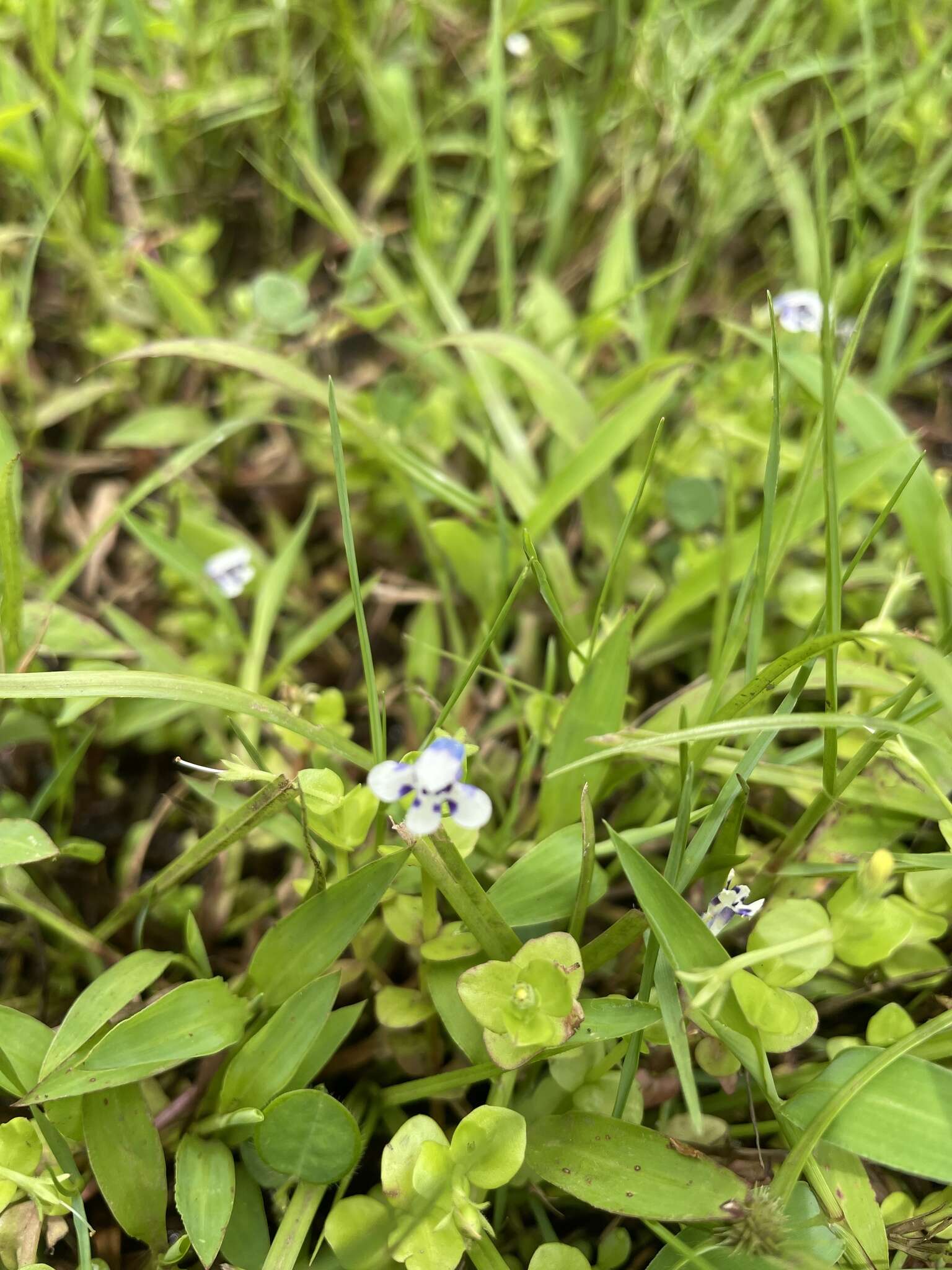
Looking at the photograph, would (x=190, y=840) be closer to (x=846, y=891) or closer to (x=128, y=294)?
(x=846, y=891)

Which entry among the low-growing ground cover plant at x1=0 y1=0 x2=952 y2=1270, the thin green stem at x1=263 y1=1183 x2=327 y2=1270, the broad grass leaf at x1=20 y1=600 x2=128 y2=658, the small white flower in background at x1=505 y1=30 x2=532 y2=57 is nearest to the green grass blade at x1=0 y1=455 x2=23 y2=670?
the low-growing ground cover plant at x1=0 y1=0 x2=952 y2=1270

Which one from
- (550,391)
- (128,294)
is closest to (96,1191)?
(550,391)

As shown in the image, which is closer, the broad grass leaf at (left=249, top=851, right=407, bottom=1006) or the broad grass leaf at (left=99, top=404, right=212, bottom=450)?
the broad grass leaf at (left=249, top=851, right=407, bottom=1006)

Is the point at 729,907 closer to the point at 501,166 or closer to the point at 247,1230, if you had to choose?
the point at 247,1230

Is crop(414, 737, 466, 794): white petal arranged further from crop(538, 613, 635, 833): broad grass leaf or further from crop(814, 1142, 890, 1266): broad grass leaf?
crop(814, 1142, 890, 1266): broad grass leaf

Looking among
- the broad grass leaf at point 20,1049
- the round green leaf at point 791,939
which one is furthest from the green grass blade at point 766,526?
the broad grass leaf at point 20,1049

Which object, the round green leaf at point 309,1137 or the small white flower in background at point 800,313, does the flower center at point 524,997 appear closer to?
the round green leaf at point 309,1137

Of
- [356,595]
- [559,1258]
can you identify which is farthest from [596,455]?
[559,1258]
